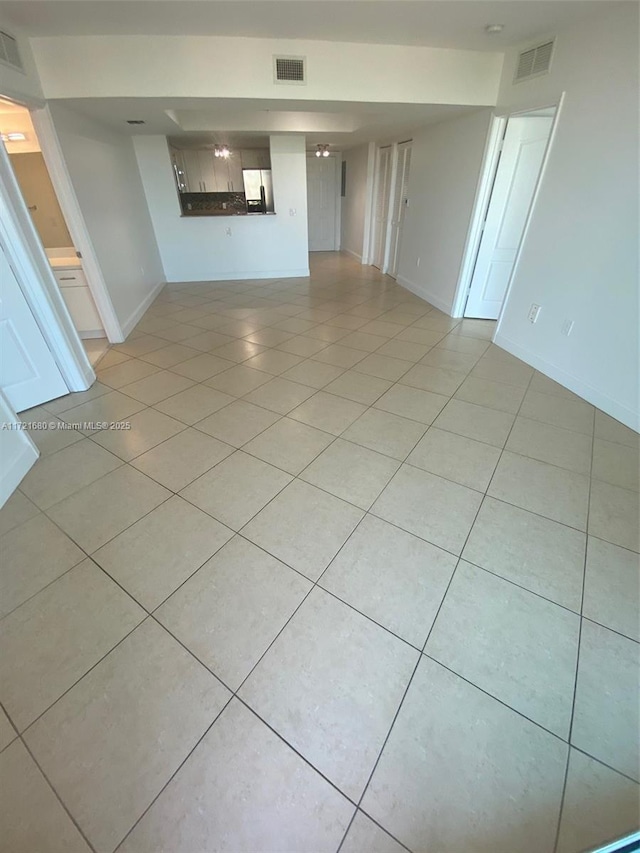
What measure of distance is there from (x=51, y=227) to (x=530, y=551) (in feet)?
18.6

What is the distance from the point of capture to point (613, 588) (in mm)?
1495

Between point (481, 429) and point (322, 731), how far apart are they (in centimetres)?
202

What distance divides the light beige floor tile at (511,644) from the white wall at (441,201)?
3957 millimetres

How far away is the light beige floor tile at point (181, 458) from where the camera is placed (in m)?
2.07

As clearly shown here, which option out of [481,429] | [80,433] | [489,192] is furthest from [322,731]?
[489,192]

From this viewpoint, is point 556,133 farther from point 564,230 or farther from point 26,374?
point 26,374

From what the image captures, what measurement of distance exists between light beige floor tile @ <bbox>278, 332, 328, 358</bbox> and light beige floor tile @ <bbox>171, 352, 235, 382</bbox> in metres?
0.64

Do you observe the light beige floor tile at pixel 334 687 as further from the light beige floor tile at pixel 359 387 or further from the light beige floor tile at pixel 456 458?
the light beige floor tile at pixel 359 387

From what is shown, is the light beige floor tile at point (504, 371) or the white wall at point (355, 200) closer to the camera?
the light beige floor tile at point (504, 371)

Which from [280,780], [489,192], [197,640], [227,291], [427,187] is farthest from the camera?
[227,291]

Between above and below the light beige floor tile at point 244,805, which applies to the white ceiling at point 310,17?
above

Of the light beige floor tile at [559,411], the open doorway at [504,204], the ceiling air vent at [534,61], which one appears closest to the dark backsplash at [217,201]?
the open doorway at [504,204]

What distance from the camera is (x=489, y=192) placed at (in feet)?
12.3

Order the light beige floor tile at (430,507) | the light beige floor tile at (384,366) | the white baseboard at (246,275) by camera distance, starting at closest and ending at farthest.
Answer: the light beige floor tile at (430,507), the light beige floor tile at (384,366), the white baseboard at (246,275)
